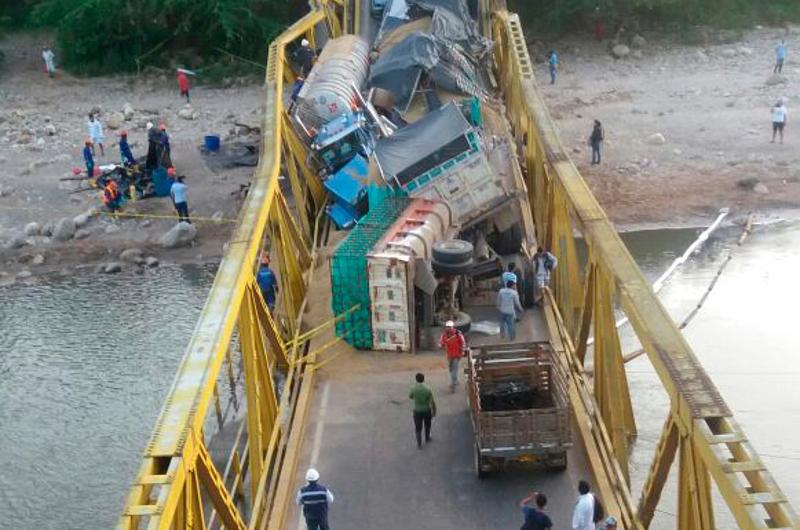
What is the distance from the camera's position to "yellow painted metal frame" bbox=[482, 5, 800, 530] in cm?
696

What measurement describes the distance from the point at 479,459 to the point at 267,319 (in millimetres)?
3159

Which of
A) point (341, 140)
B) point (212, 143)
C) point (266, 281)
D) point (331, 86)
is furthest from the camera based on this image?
point (212, 143)

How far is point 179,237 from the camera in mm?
25234

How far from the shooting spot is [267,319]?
39.7ft

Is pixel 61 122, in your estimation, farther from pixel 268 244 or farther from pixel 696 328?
pixel 696 328

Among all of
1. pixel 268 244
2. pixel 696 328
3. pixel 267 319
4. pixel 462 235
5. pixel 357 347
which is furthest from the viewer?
pixel 268 244

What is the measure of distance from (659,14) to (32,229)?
86.8 feet

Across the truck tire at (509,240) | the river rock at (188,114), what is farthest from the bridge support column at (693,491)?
the river rock at (188,114)

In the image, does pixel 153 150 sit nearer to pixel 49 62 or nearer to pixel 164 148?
pixel 164 148

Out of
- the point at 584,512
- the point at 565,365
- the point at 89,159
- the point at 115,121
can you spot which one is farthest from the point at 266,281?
the point at 115,121

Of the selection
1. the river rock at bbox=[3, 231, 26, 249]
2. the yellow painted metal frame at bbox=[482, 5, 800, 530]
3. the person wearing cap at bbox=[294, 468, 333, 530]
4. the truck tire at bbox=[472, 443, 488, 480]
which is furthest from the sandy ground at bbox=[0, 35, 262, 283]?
the person wearing cap at bbox=[294, 468, 333, 530]

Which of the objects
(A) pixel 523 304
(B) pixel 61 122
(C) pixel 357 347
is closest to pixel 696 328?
(A) pixel 523 304

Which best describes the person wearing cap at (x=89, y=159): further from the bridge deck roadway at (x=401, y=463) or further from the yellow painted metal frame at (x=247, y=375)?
the bridge deck roadway at (x=401, y=463)

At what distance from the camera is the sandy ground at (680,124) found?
1014 inches
